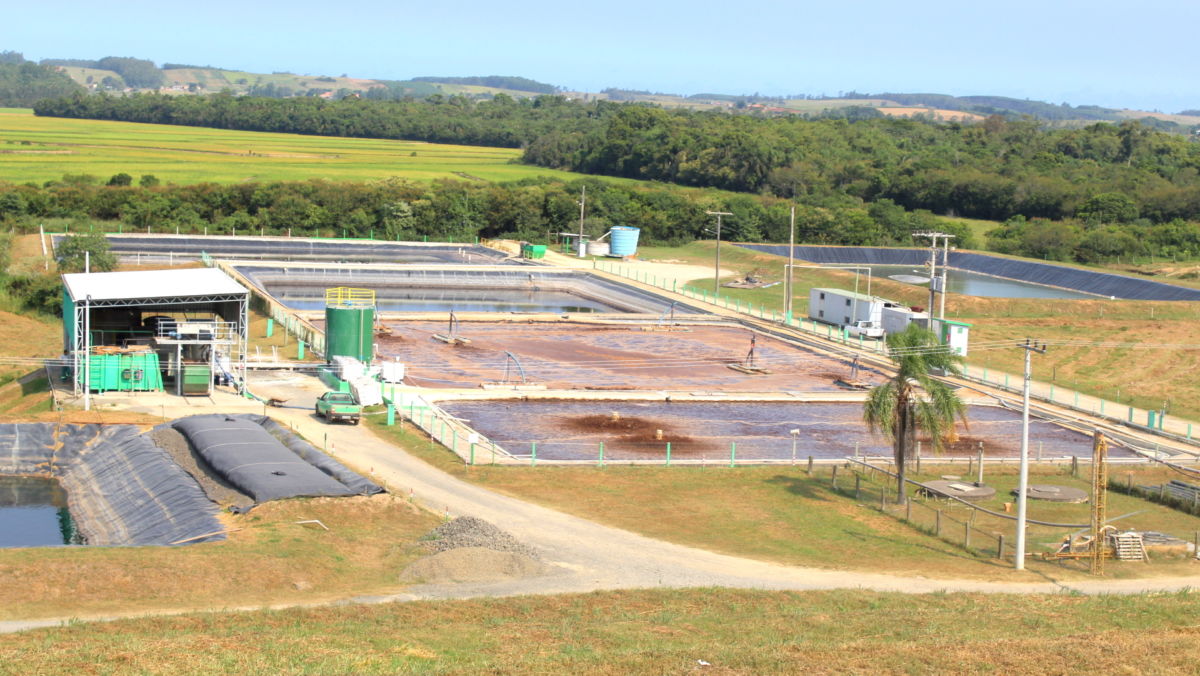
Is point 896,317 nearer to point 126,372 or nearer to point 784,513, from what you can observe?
point 784,513

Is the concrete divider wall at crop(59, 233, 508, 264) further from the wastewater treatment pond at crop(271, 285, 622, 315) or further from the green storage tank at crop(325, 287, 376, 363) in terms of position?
the green storage tank at crop(325, 287, 376, 363)

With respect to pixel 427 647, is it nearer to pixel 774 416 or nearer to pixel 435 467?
pixel 435 467

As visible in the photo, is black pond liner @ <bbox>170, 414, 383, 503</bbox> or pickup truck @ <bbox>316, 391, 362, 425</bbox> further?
pickup truck @ <bbox>316, 391, 362, 425</bbox>

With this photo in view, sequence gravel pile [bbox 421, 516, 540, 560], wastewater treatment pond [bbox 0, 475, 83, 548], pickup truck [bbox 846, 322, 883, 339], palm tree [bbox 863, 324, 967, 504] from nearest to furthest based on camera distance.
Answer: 1. gravel pile [bbox 421, 516, 540, 560]
2. wastewater treatment pond [bbox 0, 475, 83, 548]
3. palm tree [bbox 863, 324, 967, 504]
4. pickup truck [bbox 846, 322, 883, 339]

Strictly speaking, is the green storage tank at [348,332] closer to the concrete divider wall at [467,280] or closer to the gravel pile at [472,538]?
the gravel pile at [472,538]

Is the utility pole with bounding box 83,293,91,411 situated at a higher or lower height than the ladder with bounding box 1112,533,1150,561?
higher

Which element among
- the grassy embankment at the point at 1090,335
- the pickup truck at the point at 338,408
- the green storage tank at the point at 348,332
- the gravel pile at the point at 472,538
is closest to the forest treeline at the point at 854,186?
the grassy embankment at the point at 1090,335

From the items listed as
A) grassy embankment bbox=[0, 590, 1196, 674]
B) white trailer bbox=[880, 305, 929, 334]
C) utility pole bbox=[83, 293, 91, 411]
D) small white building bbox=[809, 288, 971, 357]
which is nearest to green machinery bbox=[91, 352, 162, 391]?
utility pole bbox=[83, 293, 91, 411]
